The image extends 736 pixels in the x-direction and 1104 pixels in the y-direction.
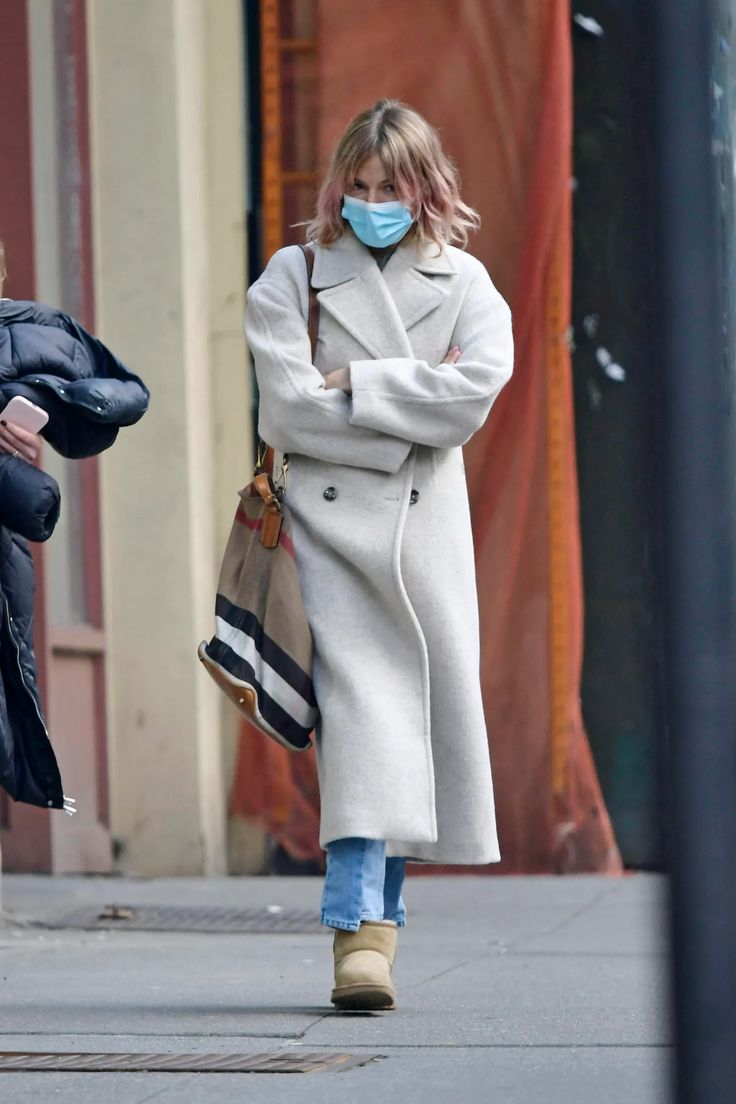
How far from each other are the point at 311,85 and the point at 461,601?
13.9 ft

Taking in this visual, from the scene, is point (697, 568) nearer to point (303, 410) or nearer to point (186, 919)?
point (303, 410)

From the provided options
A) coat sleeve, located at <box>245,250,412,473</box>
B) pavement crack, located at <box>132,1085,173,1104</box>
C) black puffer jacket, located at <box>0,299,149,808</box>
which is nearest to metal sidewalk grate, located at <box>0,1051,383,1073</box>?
pavement crack, located at <box>132,1085,173,1104</box>

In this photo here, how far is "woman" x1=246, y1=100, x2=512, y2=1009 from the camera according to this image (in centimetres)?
450

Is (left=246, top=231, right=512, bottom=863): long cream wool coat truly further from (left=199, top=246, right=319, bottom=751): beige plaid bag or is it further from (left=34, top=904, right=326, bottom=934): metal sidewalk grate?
(left=34, top=904, right=326, bottom=934): metal sidewalk grate

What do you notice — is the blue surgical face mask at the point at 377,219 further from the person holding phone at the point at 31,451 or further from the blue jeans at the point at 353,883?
the blue jeans at the point at 353,883

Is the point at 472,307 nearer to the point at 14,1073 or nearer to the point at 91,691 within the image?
the point at 14,1073

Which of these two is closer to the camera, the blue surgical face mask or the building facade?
the blue surgical face mask

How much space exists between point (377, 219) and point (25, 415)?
0.81m

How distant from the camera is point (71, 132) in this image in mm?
8344

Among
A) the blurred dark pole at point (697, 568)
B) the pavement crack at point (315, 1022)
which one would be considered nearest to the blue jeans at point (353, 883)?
the pavement crack at point (315, 1022)

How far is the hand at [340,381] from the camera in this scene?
459 cm

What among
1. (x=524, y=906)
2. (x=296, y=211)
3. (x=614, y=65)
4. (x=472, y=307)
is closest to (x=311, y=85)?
(x=296, y=211)

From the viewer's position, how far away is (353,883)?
4.45m

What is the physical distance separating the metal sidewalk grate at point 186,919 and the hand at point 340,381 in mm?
2375
